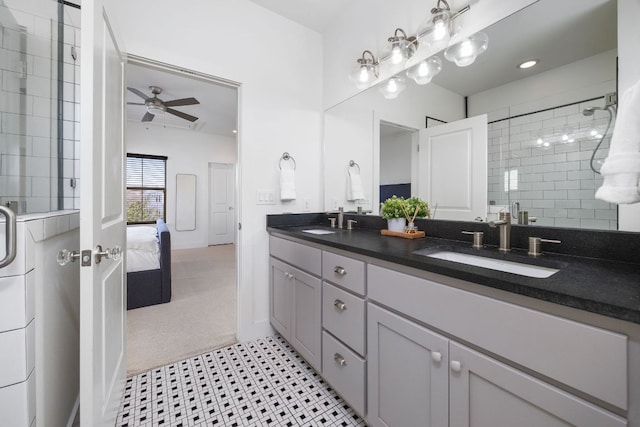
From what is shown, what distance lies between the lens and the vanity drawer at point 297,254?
1515mm

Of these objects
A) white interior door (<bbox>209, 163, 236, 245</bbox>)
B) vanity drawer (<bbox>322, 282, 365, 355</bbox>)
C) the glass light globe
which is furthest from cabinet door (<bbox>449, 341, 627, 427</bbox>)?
white interior door (<bbox>209, 163, 236, 245</bbox>)

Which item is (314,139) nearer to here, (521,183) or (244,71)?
(244,71)

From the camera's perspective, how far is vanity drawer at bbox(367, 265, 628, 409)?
0.56 m

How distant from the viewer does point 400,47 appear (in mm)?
1676

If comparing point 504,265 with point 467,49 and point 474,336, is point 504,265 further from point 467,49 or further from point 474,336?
point 467,49

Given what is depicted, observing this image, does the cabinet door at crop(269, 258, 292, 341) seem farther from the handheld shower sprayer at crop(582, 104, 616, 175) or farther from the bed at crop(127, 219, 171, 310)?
the handheld shower sprayer at crop(582, 104, 616, 175)

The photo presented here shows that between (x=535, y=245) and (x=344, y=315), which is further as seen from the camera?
(x=344, y=315)

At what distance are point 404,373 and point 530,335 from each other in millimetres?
497

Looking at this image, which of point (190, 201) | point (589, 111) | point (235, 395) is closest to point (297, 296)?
point (235, 395)

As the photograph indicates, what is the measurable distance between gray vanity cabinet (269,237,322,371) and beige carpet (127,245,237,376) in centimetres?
54

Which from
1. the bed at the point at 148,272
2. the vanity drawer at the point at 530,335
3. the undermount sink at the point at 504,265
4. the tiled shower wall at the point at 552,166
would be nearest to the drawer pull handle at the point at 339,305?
Answer: the vanity drawer at the point at 530,335

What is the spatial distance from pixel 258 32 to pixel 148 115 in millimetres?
2992

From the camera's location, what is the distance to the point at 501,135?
1.33 m

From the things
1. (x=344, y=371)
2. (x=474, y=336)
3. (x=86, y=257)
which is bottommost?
(x=344, y=371)
